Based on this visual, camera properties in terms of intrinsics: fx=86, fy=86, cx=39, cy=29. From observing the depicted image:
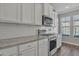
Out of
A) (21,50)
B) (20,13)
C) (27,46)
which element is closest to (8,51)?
(21,50)

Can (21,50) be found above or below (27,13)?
below

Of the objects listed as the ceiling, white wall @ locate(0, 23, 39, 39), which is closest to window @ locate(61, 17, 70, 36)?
the ceiling

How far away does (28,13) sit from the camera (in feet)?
8.25

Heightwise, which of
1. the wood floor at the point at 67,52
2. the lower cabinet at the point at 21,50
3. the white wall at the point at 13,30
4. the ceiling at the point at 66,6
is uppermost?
the ceiling at the point at 66,6

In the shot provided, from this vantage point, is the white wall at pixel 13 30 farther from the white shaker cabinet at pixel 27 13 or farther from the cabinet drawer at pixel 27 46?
the cabinet drawer at pixel 27 46

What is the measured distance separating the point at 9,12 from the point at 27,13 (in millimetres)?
672

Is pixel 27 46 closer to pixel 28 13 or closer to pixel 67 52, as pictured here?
pixel 28 13

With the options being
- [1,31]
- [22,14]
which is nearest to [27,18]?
[22,14]

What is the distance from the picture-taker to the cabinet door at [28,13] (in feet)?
7.53

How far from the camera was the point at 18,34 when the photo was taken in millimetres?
2273

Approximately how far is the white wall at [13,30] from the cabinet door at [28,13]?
22 cm

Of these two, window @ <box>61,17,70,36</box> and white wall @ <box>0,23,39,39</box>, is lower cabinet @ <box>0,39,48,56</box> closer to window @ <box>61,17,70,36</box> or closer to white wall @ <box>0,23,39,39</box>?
white wall @ <box>0,23,39,39</box>

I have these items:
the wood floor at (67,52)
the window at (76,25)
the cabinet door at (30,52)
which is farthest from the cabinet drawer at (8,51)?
the window at (76,25)

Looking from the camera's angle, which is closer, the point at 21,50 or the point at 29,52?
the point at 21,50
